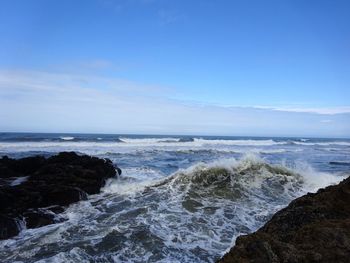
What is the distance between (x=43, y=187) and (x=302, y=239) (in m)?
8.41

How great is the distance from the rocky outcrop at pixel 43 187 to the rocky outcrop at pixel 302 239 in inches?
213

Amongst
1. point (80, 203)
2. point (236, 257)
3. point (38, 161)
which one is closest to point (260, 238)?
point (236, 257)

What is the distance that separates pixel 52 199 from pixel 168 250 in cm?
474

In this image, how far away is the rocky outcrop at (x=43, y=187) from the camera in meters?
8.31

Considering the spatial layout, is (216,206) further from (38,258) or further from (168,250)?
(38,258)

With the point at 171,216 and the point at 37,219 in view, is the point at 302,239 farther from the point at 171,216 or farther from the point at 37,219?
the point at 37,219

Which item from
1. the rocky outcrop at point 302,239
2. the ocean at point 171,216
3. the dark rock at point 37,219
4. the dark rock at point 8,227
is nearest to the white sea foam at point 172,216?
the ocean at point 171,216

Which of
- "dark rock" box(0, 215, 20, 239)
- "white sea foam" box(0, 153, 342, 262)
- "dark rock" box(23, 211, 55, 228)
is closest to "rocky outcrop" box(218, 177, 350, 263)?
"white sea foam" box(0, 153, 342, 262)

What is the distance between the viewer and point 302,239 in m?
3.57

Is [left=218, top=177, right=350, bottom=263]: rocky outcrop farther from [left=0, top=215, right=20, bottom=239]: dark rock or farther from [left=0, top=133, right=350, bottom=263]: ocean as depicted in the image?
[left=0, top=215, right=20, bottom=239]: dark rock

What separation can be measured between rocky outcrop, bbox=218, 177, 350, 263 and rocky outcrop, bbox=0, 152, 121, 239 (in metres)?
5.42

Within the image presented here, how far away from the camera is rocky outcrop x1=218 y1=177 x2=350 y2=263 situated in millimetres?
3246

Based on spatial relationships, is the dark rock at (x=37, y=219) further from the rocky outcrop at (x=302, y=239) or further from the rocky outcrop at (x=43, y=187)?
the rocky outcrop at (x=302, y=239)

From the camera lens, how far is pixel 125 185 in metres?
13.0
